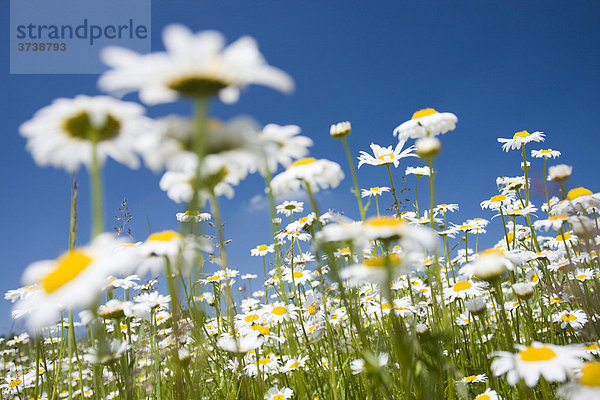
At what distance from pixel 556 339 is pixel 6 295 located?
4743 millimetres

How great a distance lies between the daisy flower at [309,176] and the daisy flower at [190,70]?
714mm

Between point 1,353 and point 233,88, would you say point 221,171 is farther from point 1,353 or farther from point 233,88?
point 1,353

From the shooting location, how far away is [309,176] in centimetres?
156

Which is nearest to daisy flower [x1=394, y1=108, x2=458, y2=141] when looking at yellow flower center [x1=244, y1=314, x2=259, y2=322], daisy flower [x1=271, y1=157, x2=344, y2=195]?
daisy flower [x1=271, y1=157, x2=344, y2=195]

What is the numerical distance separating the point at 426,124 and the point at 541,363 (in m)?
1.36

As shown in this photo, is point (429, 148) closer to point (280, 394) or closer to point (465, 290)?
point (465, 290)

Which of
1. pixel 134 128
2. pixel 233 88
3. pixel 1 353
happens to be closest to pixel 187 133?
pixel 233 88

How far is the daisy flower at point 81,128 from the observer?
1010 mm

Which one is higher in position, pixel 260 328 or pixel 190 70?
pixel 190 70

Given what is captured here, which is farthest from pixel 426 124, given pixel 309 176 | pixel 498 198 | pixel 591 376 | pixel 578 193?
pixel 498 198

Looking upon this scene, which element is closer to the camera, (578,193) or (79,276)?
(79,276)

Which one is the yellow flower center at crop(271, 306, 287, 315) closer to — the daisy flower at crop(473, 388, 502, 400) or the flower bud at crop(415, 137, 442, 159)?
the daisy flower at crop(473, 388, 502, 400)

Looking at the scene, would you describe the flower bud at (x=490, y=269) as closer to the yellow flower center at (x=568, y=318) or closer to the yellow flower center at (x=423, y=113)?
the yellow flower center at (x=423, y=113)

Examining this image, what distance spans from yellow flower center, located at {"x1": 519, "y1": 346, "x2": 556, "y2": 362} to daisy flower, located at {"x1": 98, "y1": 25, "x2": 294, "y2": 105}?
1.24m
